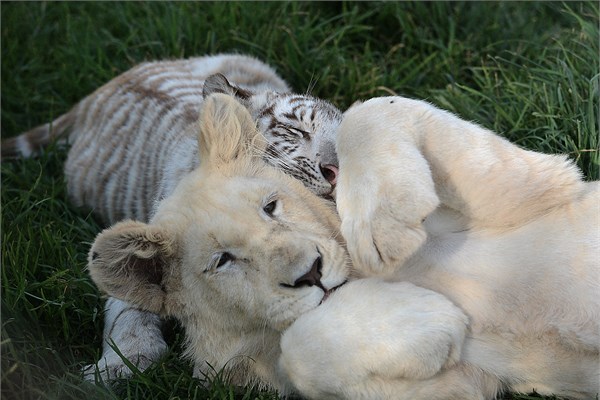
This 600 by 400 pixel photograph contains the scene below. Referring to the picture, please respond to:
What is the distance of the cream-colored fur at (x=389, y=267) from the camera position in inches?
105

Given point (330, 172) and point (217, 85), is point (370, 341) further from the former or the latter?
point (217, 85)

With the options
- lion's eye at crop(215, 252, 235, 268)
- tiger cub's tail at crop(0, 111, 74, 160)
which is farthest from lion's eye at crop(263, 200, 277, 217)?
tiger cub's tail at crop(0, 111, 74, 160)

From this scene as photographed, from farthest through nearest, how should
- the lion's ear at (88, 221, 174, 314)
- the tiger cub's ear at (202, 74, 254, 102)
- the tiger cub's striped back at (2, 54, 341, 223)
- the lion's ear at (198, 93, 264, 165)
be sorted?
the tiger cub's striped back at (2, 54, 341, 223)
the tiger cub's ear at (202, 74, 254, 102)
the lion's ear at (198, 93, 264, 165)
the lion's ear at (88, 221, 174, 314)

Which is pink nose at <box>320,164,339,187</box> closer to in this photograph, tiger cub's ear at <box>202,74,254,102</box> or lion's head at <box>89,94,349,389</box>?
lion's head at <box>89,94,349,389</box>

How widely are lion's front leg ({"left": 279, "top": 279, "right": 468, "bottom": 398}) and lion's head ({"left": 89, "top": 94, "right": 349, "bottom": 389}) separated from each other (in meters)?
0.11

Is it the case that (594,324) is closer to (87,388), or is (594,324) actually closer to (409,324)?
(409,324)

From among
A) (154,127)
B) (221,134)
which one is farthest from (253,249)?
(154,127)

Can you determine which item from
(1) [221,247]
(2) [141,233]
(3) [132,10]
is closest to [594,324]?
(1) [221,247]

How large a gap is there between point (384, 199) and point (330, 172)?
1.00 m

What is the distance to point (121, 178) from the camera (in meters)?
5.27

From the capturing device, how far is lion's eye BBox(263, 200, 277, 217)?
9.66 feet

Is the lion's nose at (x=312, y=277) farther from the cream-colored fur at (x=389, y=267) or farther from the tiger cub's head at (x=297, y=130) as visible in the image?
the tiger cub's head at (x=297, y=130)

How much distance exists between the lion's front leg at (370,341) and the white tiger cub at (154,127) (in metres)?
1.33

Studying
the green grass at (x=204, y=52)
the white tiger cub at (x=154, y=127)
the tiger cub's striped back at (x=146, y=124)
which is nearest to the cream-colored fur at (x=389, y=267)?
the green grass at (x=204, y=52)
